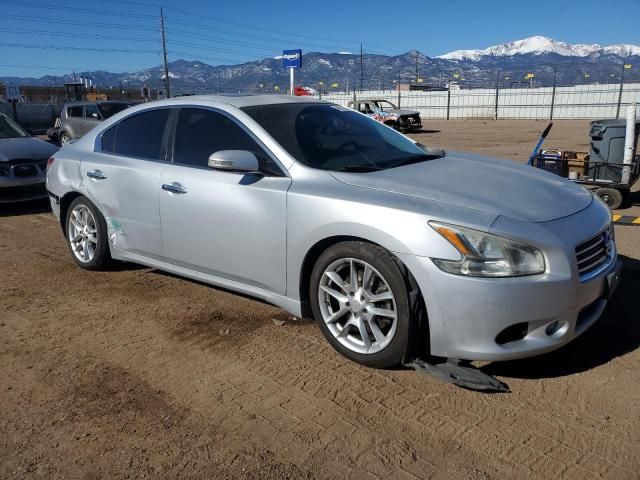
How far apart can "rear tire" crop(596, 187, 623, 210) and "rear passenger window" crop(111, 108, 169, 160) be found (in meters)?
6.49

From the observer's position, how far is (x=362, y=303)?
3.27 metres

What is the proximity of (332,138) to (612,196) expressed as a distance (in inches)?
229

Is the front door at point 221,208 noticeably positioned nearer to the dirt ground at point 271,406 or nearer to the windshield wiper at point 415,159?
the dirt ground at point 271,406

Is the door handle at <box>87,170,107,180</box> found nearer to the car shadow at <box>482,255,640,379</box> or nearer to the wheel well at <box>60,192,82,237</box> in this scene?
the wheel well at <box>60,192,82,237</box>

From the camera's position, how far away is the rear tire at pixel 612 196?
26.5 feet

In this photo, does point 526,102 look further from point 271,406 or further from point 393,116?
point 271,406

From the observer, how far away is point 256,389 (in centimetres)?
313

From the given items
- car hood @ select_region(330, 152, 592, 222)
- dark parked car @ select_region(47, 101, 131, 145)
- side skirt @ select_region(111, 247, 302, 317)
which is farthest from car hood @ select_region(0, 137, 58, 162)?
dark parked car @ select_region(47, 101, 131, 145)

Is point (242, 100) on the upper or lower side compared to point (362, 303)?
upper

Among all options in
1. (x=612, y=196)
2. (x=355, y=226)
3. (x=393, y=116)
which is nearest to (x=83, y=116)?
(x=393, y=116)

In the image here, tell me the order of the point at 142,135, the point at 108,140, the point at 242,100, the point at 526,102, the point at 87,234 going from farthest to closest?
the point at 526,102 < the point at 87,234 < the point at 108,140 < the point at 142,135 < the point at 242,100

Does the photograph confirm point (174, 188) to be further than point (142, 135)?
No

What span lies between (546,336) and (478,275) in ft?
1.66

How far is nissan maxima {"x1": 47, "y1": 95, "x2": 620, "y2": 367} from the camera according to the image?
9.47 ft
